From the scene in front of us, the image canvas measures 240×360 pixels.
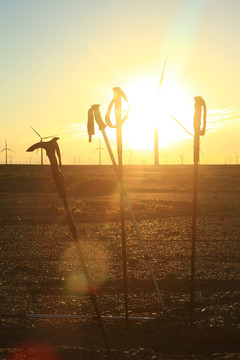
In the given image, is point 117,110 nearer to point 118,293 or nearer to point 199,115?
point 199,115

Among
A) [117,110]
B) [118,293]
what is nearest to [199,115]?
[117,110]

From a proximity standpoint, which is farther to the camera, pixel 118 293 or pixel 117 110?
pixel 118 293

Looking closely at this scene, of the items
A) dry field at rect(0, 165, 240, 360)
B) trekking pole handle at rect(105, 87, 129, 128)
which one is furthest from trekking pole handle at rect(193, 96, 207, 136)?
dry field at rect(0, 165, 240, 360)

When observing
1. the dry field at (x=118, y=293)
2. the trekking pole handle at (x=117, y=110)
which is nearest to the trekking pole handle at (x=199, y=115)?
the trekking pole handle at (x=117, y=110)

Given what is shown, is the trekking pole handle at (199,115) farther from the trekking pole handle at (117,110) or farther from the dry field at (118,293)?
the dry field at (118,293)

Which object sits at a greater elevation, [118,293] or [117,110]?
[117,110]

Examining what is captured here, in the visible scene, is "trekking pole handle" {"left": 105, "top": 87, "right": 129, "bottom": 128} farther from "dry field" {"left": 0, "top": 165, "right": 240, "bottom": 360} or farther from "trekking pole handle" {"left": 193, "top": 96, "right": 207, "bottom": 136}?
"dry field" {"left": 0, "top": 165, "right": 240, "bottom": 360}

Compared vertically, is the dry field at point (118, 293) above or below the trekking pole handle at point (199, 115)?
below

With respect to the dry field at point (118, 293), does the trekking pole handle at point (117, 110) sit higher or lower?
higher

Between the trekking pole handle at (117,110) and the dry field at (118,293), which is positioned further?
the trekking pole handle at (117,110)

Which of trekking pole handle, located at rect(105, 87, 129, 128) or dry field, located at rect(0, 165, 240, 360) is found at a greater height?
trekking pole handle, located at rect(105, 87, 129, 128)

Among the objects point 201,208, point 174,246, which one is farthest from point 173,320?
point 201,208

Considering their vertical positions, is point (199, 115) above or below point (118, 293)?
above

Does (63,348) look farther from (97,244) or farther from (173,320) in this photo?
(97,244)
